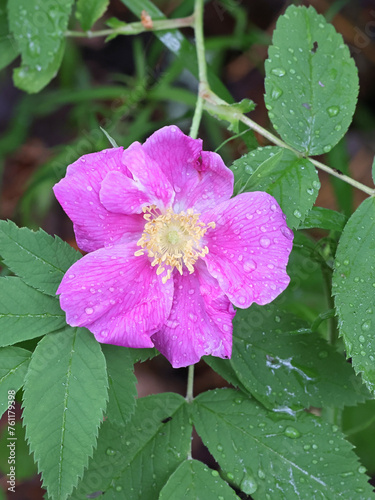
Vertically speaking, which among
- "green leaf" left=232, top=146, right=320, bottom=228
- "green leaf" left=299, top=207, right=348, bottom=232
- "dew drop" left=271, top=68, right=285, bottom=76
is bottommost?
"green leaf" left=299, top=207, right=348, bottom=232

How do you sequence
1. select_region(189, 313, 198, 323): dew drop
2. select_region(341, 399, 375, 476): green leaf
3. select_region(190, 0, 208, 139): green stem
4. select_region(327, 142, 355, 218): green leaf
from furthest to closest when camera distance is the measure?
1. select_region(327, 142, 355, 218): green leaf
2. select_region(341, 399, 375, 476): green leaf
3. select_region(190, 0, 208, 139): green stem
4. select_region(189, 313, 198, 323): dew drop

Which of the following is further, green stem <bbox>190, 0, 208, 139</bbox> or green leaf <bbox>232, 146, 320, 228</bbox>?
green stem <bbox>190, 0, 208, 139</bbox>

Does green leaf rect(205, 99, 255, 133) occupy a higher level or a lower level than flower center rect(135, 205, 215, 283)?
higher

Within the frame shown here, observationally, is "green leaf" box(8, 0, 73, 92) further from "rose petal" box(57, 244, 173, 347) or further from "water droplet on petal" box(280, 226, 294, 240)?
"water droplet on petal" box(280, 226, 294, 240)

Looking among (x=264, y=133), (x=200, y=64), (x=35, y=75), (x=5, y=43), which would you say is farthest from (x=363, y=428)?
(x=5, y=43)

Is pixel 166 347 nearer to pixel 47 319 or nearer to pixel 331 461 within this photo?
pixel 47 319

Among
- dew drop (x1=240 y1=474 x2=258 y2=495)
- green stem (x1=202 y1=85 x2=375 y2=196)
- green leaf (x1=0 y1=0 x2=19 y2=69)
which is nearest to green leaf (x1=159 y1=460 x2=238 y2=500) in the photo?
dew drop (x1=240 y1=474 x2=258 y2=495)

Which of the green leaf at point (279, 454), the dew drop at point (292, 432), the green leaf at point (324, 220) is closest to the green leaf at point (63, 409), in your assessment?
the green leaf at point (279, 454)
